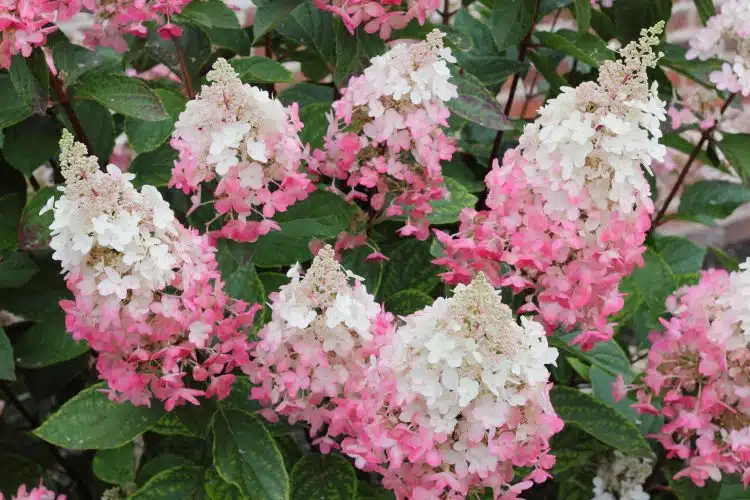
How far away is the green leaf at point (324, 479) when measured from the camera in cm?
109

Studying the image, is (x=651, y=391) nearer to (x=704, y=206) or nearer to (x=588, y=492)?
(x=588, y=492)

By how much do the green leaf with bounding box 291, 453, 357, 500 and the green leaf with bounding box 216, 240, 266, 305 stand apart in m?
0.21

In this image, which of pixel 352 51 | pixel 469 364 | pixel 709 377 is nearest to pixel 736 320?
pixel 709 377

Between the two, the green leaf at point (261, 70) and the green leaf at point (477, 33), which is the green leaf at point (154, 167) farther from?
the green leaf at point (477, 33)

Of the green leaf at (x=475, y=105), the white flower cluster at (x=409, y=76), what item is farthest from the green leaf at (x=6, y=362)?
the green leaf at (x=475, y=105)

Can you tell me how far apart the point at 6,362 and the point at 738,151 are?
1.14 m

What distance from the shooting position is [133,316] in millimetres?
863

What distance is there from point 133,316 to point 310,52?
792 millimetres

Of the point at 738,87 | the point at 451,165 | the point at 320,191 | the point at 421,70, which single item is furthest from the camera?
the point at 451,165

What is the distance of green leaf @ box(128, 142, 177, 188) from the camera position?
1279mm

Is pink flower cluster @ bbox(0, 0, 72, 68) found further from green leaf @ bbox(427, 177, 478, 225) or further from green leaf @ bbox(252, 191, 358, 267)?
green leaf @ bbox(427, 177, 478, 225)

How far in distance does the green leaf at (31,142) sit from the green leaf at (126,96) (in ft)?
0.36

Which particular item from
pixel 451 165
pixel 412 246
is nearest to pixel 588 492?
pixel 412 246

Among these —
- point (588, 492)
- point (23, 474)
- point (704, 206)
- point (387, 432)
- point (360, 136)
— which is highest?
point (360, 136)
